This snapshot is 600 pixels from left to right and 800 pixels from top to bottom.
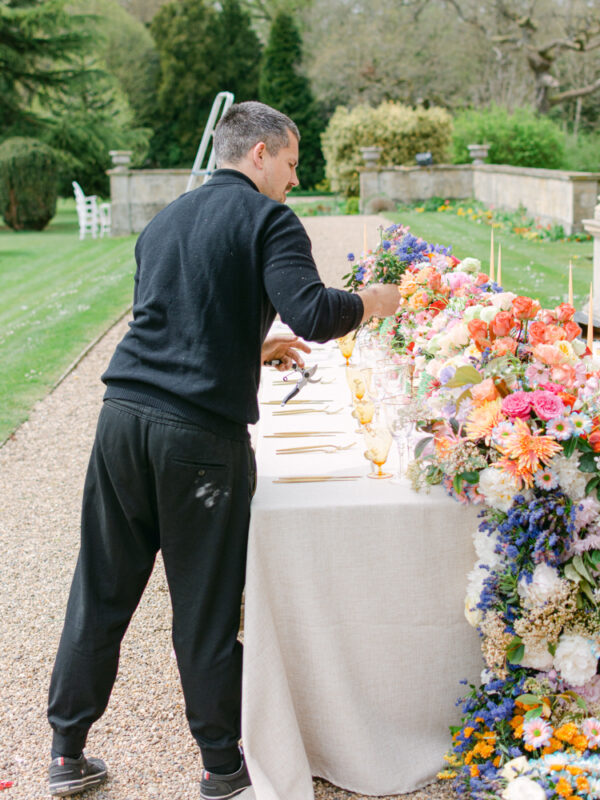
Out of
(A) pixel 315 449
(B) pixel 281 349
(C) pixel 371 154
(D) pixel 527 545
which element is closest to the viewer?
(D) pixel 527 545

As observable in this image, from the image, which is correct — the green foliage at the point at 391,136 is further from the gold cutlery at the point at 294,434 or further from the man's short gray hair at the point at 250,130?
the man's short gray hair at the point at 250,130

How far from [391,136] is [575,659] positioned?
1980 cm

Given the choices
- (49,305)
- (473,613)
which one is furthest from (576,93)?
(473,613)

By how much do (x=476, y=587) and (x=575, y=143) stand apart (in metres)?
22.1

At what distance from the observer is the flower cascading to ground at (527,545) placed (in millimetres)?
2191

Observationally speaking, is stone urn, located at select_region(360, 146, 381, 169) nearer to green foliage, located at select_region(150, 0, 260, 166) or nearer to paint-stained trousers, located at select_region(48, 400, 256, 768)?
green foliage, located at select_region(150, 0, 260, 166)

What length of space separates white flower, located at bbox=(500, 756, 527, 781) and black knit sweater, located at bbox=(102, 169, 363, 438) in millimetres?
1037

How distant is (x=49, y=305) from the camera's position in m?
10.7

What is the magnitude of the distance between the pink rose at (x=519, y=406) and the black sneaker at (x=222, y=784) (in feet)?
3.83

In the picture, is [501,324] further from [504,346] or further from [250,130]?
[250,130]

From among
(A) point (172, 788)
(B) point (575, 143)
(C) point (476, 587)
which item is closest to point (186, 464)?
(C) point (476, 587)

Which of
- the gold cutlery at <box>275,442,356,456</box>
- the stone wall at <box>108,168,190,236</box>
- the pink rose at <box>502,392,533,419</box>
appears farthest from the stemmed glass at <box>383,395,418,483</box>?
the stone wall at <box>108,168,190,236</box>

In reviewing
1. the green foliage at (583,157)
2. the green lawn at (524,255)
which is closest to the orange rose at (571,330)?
the green lawn at (524,255)

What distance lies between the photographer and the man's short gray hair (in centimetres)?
230
